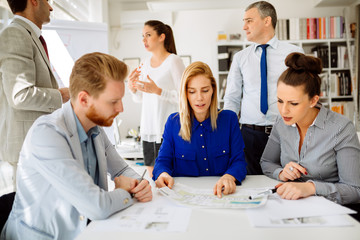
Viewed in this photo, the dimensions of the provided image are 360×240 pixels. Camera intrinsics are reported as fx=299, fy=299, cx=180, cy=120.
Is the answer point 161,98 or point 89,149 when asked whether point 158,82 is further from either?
point 89,149

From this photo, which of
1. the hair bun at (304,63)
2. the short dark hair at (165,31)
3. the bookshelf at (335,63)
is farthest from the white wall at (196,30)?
the hair bun at (304,63)

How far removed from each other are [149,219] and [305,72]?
3.24ft

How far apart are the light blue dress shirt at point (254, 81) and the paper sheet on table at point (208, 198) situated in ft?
3.27

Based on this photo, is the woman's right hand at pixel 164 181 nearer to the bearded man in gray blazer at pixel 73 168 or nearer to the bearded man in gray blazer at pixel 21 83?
the bearded man in gray blazer at pixel 73 168

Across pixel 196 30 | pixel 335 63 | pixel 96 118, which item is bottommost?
pixel 96 118

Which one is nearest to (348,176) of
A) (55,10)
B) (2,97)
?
(2,97)

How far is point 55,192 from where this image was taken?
1.02 meters

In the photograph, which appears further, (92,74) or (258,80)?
(258,80)

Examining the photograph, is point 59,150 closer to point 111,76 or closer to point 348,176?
point 111,76

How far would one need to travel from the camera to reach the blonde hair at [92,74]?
109 centimetres

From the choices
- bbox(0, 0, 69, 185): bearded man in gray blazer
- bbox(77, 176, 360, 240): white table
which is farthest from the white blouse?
bbox(77, 176, 360, 240): white table

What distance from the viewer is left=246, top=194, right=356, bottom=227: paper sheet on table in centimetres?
89

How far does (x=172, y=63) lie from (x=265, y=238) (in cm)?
167

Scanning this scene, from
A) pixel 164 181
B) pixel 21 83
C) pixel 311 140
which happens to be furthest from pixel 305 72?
pixel 21 83
